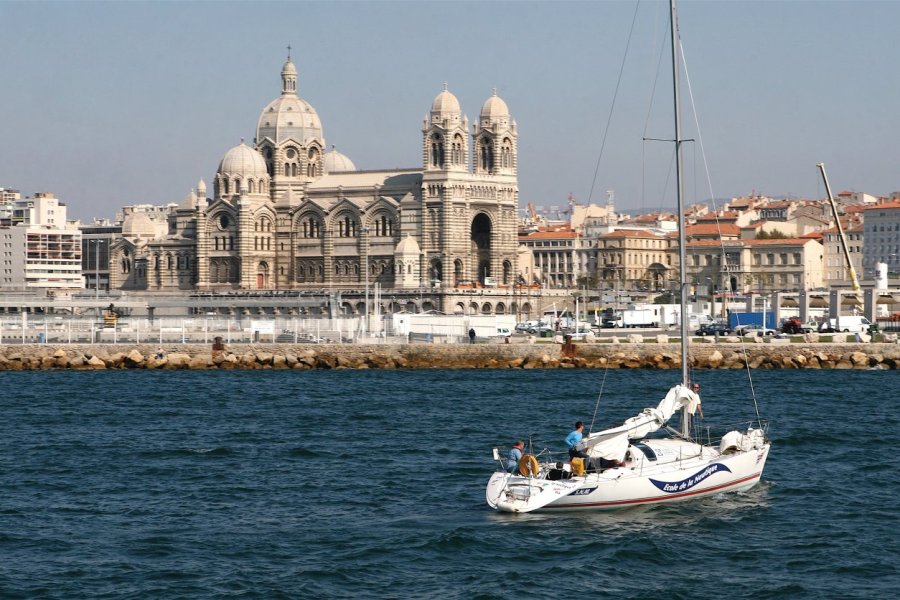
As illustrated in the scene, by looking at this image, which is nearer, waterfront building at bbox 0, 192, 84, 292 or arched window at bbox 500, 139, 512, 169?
arched window at bbox 500, 139, 512, 169

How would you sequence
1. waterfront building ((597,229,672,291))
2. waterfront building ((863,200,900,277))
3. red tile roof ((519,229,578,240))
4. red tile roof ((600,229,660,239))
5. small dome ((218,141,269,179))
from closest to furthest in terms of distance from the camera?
small dome ((218,141,269,179)) → waterfront building ((863,200,900,277)) → waterfront building ((597,229,672,291)) → red tile roof ((600,229,660,239)) → red tile roof ((519,229,578,240))

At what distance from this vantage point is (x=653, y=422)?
29219mm

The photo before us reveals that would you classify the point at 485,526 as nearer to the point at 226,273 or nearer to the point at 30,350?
the point at 30,350

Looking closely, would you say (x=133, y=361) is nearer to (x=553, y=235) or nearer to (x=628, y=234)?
(x=628, y=234)

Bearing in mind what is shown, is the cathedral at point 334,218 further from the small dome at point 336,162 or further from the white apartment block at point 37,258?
the white apartment block at point 37,258

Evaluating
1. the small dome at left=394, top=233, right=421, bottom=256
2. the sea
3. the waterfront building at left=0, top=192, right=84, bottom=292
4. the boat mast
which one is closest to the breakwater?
the sea

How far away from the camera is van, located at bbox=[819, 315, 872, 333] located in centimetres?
7501

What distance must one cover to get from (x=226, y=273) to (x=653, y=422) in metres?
100

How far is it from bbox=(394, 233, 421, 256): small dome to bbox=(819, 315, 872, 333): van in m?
42.0

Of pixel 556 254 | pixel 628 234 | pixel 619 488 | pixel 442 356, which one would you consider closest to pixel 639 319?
pixel 442 356

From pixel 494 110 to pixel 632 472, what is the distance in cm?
9375

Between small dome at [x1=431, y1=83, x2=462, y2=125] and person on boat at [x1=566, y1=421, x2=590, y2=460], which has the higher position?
small dome at [x1=431, y1=83, x2=462, y2=125]

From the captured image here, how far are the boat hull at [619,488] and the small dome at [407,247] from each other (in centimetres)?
8738

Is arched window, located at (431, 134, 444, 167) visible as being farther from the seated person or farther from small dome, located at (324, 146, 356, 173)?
the seated person
